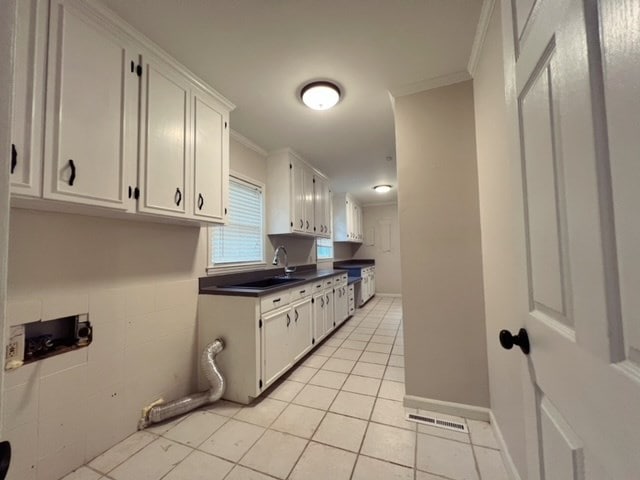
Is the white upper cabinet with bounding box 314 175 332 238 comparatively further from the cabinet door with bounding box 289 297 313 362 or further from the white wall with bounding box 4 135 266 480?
the white wall with bounding box 4 135 266 480

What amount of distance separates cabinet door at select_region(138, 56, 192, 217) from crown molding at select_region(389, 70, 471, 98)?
1.58 m

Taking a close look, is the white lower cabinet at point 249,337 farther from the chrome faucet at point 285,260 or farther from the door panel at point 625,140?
the door panel at point 625,140

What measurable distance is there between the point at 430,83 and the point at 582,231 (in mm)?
1912

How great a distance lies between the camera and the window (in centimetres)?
492

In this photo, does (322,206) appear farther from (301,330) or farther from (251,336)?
(251,336)

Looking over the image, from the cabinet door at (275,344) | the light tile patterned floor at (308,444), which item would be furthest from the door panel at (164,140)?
the light tile patterned floor at (308,444)

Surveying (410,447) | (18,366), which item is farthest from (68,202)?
(410,447)

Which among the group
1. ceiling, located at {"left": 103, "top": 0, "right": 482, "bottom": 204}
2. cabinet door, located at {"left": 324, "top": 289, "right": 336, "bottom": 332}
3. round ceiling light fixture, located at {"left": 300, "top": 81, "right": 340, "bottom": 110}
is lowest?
cabinet door, located at {"left": 324, "top": 289, "right": 336, "bottom": 332}

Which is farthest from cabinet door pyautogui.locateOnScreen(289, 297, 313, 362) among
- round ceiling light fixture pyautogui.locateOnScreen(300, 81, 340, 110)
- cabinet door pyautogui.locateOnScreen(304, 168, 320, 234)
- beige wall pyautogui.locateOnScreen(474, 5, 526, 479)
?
round ceiling light fixture pyautogui.locateOnScreen(300, 81, 340, 110)

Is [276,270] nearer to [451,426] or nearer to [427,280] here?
[427,280]

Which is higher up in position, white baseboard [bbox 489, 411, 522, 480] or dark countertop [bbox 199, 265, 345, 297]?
dark countertop [bbox 199, 265, 345, 297]

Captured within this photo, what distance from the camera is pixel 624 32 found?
0.36 m

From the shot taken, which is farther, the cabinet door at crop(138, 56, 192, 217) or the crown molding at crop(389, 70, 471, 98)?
the crown molding at crop(389, 70, 471, 98)

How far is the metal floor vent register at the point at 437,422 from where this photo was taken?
66.4 inches
